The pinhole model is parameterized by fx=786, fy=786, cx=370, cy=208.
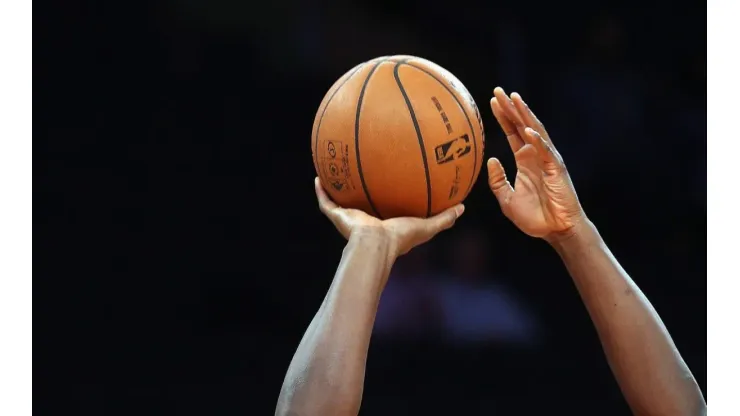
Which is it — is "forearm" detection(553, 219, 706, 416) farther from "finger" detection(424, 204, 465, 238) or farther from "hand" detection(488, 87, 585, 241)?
"finger" detection(424, 204, 465, 238)

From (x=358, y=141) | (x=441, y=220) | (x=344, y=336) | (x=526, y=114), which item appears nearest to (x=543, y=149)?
(x=526, y=114)

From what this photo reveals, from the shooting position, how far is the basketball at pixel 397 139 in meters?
2.67

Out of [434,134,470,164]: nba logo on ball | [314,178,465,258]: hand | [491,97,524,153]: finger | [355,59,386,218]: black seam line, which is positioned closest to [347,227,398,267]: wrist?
[314,178,465,258]: hand

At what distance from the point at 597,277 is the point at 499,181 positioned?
525 millimetres

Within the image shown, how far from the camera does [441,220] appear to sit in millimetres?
2822

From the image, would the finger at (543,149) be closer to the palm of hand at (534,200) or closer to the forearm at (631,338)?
the palm of hand at (534,200)

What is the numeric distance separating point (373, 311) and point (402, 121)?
651 mm

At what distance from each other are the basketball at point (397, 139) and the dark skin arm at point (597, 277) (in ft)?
0.73

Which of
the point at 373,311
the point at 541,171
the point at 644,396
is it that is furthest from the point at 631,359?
the point at 373,311

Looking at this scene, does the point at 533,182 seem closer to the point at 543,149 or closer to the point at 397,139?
the point at 543,149

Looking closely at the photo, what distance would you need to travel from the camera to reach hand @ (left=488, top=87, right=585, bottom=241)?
2855 millimetres

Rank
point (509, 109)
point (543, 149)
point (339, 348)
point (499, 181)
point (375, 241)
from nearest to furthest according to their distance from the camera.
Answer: point (339, 348), point (375, 241), point (543, 149), point (509, 109), point (499, 181)

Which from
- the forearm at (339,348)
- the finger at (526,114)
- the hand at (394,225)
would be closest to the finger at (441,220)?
the hand at (394,225)

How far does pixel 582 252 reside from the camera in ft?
9.29
